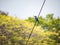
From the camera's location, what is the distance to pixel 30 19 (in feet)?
27.7

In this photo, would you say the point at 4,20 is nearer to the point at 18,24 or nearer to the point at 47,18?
the point at 18,24

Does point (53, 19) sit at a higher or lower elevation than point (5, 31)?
lower

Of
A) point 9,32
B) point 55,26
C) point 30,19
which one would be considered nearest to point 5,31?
point 9,32

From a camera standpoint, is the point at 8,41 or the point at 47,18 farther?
the point at 47,18

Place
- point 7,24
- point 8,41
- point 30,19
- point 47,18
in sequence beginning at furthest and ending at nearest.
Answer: point 47,18 → point 30,19 → point 7,24 → point 8,41

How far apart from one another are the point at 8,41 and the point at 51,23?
8.85 feet

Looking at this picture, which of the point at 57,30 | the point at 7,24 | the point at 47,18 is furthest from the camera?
the point at 47,18

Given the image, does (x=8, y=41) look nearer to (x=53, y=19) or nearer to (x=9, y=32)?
(x=9, y=32)

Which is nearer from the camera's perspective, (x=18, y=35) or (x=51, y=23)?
(x=18, y=35)

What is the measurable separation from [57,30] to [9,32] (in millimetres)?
2164

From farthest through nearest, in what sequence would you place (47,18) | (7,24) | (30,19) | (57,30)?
(47,18)
(30,19)
(57,30)
(7,24)

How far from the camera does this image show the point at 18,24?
7.15 m

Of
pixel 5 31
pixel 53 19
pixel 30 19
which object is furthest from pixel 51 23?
pixel 5 31

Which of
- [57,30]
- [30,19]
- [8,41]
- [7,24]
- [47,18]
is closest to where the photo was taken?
[8,41]
